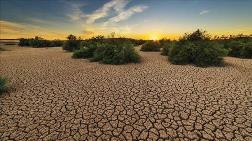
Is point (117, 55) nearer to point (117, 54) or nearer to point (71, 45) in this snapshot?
point (117, 54)

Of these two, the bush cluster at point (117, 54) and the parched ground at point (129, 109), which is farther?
the bush cluster at point (117, 54)

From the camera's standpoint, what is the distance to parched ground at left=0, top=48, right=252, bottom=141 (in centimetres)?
342

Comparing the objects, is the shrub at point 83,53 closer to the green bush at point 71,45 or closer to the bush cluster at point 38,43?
the green bush at point 71,45

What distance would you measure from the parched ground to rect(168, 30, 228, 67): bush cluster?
3.09 metres

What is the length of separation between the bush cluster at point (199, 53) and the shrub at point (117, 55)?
101 inches

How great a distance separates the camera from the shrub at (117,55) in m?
10.9

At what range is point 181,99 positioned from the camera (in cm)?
495

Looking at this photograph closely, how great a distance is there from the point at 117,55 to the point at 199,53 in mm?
5078

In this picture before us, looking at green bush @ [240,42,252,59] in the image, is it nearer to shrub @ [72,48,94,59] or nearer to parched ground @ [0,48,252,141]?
parched ground @ [0,48,252,141]

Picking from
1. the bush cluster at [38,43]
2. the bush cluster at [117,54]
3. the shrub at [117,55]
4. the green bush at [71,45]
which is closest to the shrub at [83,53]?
the bush cluster at [117,54]

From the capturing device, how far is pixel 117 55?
433 inches

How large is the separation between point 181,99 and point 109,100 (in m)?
2.10

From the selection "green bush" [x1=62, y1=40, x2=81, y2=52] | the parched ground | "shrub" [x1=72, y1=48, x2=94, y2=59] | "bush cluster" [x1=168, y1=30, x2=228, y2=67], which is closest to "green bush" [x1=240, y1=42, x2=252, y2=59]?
"bush cluster" [x1=168, y1=30, x2=228, y2=67]

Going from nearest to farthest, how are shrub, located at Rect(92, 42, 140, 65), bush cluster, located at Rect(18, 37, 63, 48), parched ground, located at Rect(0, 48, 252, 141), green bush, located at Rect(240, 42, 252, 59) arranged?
parched ground, located at Rect(0, 48, 252, 141), shrub, located at Rect(92, 42, 140, 65), green bush, located at Rect(240, 42, 252, 59), bush cluster, located at Rect(18, 37, 63, 48)
